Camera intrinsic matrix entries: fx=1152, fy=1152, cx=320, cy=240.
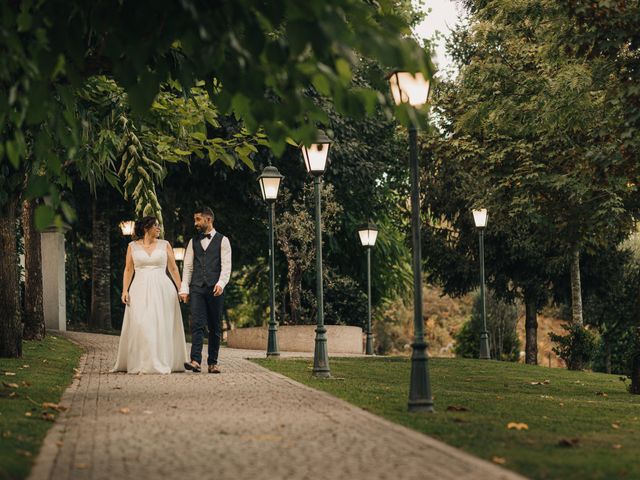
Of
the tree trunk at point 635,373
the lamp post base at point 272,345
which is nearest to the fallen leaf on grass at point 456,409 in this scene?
the tree trunk at point 635,373

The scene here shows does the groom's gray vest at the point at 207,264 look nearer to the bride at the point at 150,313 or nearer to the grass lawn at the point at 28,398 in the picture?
the bride at the point at 150,313

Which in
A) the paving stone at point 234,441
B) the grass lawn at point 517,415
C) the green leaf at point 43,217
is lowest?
the grass lawn at point 517,415

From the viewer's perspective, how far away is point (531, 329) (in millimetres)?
40969

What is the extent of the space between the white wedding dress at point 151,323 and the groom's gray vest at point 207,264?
52 cm

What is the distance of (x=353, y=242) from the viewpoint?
3925 cm

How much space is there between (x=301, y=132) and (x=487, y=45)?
21931 mm

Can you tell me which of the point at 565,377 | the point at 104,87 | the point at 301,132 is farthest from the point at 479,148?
the point at 301,132

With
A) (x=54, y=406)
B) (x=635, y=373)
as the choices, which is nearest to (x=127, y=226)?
(x=635, y=373)

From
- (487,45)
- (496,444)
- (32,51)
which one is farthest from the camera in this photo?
(487,45)

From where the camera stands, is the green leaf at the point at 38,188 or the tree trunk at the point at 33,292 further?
the tree trunk at the point at 33,292

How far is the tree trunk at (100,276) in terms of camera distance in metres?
36.8

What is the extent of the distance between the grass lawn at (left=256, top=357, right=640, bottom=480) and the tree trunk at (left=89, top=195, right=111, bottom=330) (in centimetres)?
1647

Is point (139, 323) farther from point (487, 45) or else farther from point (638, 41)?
point (487, 45)

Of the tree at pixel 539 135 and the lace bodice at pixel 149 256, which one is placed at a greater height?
the tree at pixel 539 135
